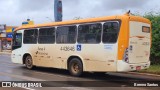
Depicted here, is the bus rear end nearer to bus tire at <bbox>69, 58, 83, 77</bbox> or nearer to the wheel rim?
bus tire at <bbox>69, 58, 83, 77</bbox>

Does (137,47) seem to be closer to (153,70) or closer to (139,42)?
(139,42)

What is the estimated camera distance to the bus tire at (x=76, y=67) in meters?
16.2

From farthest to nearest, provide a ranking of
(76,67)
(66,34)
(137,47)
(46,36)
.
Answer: (46,36) → (66,34) → (76,67) → (137,47)

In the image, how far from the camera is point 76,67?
1656 cm

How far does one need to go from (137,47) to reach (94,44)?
6.45ft

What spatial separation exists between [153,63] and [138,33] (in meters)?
6.24

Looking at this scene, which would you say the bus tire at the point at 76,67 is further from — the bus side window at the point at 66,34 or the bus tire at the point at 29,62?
the bus tire at the point at 29,62

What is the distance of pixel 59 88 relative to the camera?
12344 millimetres

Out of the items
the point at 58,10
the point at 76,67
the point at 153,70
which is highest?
the point at 58,10

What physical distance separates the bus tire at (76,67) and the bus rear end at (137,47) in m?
2.49

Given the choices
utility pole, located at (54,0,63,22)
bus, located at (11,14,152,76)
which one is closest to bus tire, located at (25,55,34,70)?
bus, located at (11,14,152,76)

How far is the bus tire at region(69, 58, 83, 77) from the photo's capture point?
53.2ft

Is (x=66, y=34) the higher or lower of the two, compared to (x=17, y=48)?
higher

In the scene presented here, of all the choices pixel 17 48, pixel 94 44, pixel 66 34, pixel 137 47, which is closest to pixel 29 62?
pixel 17 48
